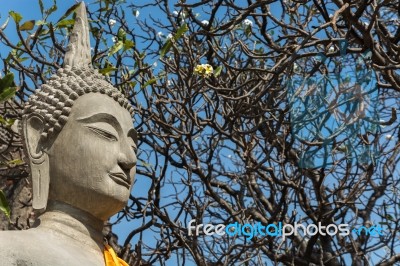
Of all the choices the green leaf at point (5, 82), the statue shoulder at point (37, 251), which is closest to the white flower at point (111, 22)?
the green leaf at point (5, 82)

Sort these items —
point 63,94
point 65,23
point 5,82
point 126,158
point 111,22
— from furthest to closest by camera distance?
point 111,22 → point 65,23 → point 5,82 → point 63,94 → point 126,158

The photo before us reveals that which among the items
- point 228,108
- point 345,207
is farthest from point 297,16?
point 345,207

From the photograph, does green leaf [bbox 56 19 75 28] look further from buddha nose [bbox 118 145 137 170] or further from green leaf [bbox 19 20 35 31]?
buddha nose [bbox 118 145 137 170]

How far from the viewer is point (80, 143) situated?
4637mm

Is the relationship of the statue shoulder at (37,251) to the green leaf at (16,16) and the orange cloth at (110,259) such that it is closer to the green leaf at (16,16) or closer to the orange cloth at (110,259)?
the orange cloth at (110,259)

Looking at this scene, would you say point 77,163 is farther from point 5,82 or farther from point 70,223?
point 5,82

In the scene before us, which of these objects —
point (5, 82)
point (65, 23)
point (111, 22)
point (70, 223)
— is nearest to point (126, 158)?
point (70, 223)

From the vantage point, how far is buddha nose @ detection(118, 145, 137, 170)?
15.3 feet

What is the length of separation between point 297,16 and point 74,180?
4.84m

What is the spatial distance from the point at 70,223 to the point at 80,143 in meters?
0.37


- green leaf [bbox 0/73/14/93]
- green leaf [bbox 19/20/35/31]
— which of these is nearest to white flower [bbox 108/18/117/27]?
green leaf [bbox 19/20/35/31]

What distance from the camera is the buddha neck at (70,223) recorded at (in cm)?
455

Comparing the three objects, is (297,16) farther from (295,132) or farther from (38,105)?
(38,105)

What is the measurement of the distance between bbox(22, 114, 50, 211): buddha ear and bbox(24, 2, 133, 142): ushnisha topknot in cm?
4
